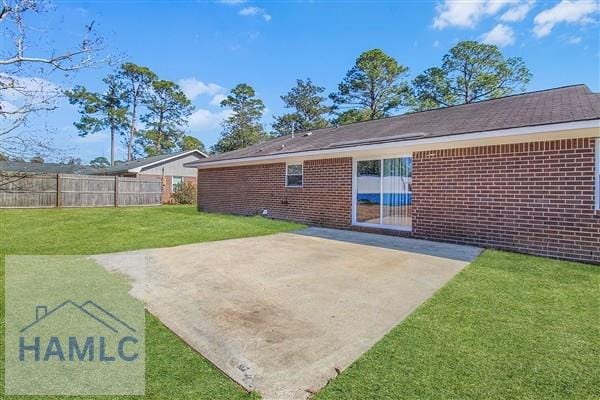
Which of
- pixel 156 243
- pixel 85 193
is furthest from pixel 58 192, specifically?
pixel 156 243

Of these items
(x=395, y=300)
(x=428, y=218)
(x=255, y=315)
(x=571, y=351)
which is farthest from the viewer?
(x=428, y=218)

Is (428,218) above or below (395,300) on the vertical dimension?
above

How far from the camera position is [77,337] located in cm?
296

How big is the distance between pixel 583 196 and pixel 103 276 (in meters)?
8.71

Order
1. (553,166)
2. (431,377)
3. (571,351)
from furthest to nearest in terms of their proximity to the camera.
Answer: (553,166) < (571,351) < (431,377)

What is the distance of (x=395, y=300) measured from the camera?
4027 mm

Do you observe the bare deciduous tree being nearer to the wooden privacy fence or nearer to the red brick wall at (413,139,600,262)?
the red brick wall at (413,139,600,262)

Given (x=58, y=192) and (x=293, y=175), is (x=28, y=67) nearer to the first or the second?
(x=293, y=175)

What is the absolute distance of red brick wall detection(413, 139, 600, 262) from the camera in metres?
6.21

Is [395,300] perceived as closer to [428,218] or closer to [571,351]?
[571,351]

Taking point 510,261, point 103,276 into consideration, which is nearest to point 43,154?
point 103,276

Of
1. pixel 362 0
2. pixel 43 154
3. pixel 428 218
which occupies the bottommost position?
pixel 428 218

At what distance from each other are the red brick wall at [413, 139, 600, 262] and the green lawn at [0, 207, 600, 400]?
1389 mm

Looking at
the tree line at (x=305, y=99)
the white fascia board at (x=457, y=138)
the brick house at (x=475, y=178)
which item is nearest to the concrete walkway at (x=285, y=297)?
the brick house at (x=475, y=178)
